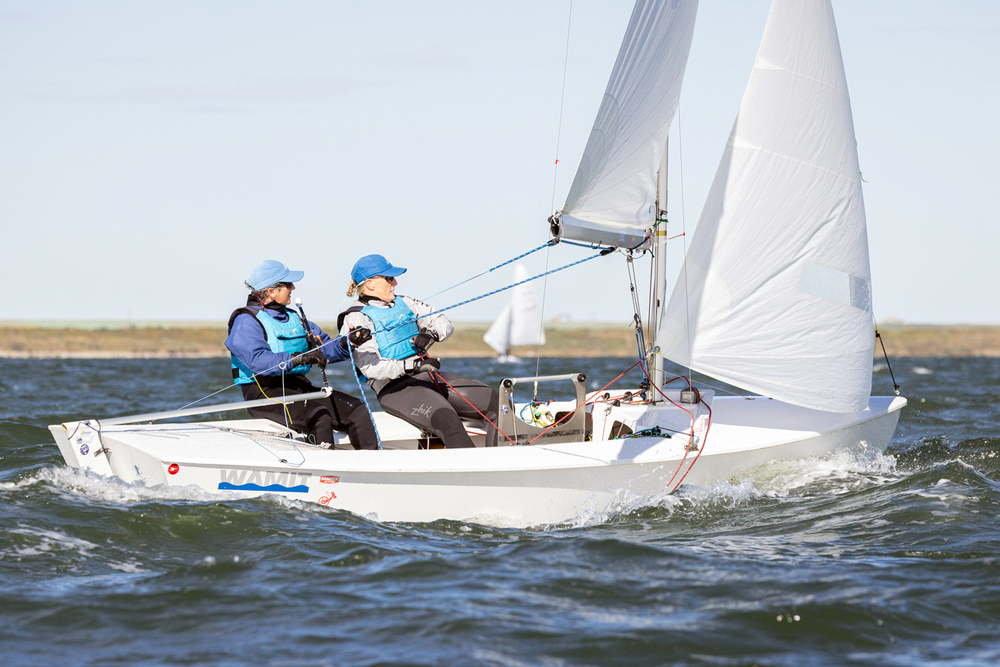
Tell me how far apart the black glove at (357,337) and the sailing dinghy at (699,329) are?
0.72m

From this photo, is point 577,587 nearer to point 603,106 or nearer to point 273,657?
point 273,657

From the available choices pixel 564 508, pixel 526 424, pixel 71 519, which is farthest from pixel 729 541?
pixel 71 519

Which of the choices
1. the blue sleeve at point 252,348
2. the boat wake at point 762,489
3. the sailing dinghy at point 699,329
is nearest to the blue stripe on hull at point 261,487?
Answer: the sailing dinghy at point 699,329

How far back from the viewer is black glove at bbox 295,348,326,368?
5.97 meters

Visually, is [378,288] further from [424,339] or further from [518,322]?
[518,322]

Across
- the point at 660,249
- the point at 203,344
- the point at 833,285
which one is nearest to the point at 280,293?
the point at 660,249

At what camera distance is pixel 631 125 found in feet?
21.0

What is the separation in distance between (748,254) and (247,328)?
12.0 feet

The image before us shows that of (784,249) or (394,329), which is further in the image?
(784,249)

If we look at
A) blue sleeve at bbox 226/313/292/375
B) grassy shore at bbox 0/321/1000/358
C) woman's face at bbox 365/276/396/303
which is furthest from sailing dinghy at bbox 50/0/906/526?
grassy shore at bbox 0/321/1000/358

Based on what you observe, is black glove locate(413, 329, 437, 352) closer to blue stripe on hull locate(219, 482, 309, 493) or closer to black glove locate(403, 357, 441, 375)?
black glove locate(403, 357, 441, 375)

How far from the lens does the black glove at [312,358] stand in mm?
5973

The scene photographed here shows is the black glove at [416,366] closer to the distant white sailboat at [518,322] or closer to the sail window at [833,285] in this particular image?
the sail window at [833,285]

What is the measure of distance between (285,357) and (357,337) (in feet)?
1.74
